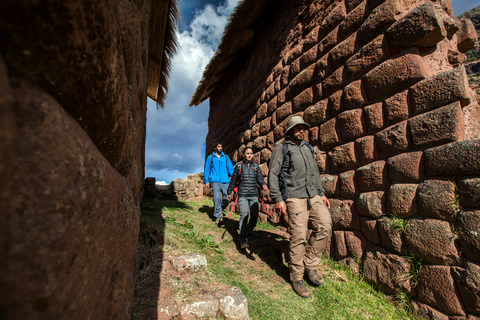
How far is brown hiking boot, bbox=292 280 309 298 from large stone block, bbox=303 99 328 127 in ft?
6.62

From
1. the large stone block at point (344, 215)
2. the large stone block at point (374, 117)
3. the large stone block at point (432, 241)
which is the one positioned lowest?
the large stone block at point (432, 241)

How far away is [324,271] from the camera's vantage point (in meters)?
2.84

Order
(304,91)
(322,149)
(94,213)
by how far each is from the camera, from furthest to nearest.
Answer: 1. (304,91)
2. (322,149)
3. (94,213)

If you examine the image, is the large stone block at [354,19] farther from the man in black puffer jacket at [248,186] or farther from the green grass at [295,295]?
the green grass at [295,295]

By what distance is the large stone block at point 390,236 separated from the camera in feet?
7.28

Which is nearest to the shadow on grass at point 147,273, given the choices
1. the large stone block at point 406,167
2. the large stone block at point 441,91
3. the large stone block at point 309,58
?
the large stone block at point 406,167

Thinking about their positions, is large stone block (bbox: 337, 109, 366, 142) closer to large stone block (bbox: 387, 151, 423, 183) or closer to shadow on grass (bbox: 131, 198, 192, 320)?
large stone block (bbox: 387, 151, 423, 183)

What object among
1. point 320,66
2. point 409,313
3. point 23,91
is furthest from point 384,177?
point 23,91

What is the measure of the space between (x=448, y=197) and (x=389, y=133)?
75 centimetres

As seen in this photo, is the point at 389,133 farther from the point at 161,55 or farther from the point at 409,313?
the point at 161,55

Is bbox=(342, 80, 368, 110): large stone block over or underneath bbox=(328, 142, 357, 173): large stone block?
over

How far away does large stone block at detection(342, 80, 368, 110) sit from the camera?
269cm

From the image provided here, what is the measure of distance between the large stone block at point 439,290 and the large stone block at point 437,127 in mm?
1037

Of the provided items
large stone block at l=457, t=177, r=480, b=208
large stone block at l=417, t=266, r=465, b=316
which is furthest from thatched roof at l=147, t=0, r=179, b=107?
large stone block at l=417, t=266, r=465, b=316
